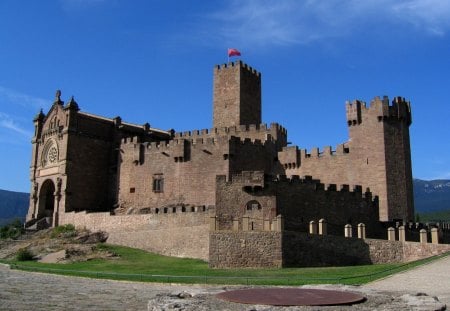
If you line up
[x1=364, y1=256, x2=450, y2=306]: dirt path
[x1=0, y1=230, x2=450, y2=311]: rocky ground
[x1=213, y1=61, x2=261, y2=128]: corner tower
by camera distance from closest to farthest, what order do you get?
[x1=0, y1=230, x2=450, y2=311]: rocky ground
[x1=364, y1=256, x2=450, y2=306]: dirt path
[x1=213, y1=61, x2=261, y2=128]: corner tower

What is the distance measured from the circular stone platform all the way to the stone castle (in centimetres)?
1560

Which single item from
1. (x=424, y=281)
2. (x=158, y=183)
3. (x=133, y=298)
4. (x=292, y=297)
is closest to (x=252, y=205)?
(x=424, y=281)

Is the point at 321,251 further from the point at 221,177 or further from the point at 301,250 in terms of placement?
→ the point at 221,177

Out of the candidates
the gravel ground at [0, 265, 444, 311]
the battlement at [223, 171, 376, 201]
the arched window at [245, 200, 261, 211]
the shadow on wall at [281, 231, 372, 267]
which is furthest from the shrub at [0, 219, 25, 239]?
the shadow on wall at [281, 231, 372, 267]

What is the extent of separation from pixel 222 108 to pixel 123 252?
23838 millimetres

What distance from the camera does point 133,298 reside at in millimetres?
17953

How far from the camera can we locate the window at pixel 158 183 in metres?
50.4

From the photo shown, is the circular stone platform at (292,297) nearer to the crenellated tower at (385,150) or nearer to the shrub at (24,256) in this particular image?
the shrub at (24,256)

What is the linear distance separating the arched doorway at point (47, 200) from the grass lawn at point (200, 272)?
61.0ft

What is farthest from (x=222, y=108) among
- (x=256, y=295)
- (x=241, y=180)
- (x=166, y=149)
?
(x=256, y=295)

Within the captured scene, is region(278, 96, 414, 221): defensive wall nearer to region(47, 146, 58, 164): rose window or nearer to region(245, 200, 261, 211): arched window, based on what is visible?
region(245, 200, 261, 211): arched window

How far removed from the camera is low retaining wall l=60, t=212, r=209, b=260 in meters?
36.8

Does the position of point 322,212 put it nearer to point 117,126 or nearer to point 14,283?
point 14,283

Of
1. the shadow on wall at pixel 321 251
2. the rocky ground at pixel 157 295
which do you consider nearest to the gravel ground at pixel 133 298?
the rocky ground at pixel 157 295
